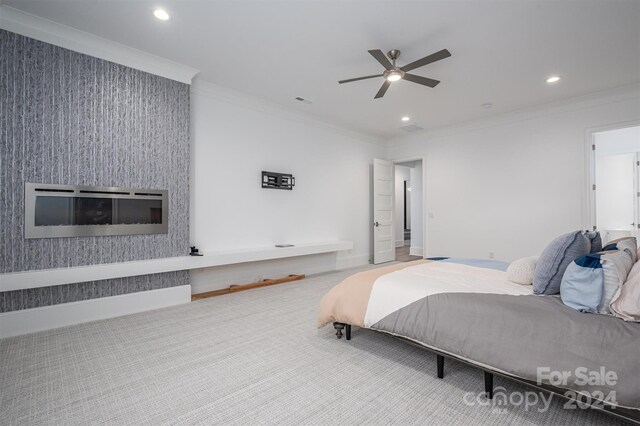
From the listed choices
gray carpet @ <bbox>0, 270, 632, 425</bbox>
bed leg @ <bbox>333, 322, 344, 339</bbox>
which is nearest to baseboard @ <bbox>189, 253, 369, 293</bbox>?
gray carpet @ <bbox>0, 270, 632, 425</bbox>

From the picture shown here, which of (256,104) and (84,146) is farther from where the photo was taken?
(256,104)

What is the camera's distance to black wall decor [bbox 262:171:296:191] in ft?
15.4

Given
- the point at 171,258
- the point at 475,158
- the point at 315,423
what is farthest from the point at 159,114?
the point at 475,158

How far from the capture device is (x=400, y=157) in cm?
681

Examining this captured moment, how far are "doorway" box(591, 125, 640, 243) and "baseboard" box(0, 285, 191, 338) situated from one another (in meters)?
6.83

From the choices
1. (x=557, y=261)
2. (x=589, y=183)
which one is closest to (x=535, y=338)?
(x=557, y=261)

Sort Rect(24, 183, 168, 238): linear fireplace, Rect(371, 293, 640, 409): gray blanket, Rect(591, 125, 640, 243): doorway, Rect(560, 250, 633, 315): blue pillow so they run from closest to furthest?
1. Rect(371, 293, 640, 409): gray blanket
2. Rect(560, 250, 633, 315): blue pillow
3. Rect(24, 183, 168, 238): linear fireplace
4. Rect(591, 125, 640, 243): doorway

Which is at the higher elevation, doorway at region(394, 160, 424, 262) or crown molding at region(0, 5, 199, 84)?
crown molding at region(0, 5, 199, 84)

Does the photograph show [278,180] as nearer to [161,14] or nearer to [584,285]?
[161,14]

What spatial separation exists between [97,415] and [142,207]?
2.27 metres

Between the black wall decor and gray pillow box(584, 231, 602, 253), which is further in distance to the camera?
the black wall decor

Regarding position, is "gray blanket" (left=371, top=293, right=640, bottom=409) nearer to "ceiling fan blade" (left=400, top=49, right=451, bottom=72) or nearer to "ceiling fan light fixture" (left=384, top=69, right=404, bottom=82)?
"ceiling fan blade" (left=400, top=49, right=451, bottom=72)

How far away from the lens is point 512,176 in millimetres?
5160

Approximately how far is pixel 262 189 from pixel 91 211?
2.25 metres
